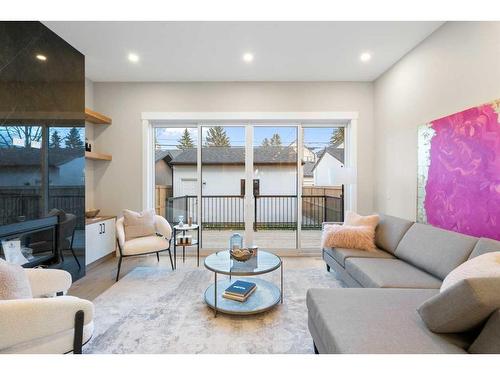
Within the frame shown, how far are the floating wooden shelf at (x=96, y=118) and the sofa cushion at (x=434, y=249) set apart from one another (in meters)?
4.28

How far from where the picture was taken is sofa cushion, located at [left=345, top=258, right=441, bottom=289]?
1.91 meters

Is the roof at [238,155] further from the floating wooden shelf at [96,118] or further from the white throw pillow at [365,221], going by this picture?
the white throw pillow at [365,221]

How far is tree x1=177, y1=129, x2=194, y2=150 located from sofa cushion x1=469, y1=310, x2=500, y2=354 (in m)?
3.93

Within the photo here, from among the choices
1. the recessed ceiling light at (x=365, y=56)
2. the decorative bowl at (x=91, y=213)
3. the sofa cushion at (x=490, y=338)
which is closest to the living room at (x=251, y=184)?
the sofa cushion at (x=490, y=338)

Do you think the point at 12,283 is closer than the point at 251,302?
Yes

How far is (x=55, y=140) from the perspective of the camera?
273cm

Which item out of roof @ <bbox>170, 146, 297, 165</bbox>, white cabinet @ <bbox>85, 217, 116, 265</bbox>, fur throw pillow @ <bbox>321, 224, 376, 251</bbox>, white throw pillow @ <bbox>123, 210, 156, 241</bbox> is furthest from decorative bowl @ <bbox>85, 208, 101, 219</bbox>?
fur throw pillow @ <bbox>321, 224, 376, 251</bbox>

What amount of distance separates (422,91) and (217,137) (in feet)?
9.47

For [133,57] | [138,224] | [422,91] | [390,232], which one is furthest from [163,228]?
[422,91]

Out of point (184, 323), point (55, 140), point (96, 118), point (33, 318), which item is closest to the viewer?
point (33, 318)

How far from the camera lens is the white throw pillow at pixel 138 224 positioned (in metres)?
3.33

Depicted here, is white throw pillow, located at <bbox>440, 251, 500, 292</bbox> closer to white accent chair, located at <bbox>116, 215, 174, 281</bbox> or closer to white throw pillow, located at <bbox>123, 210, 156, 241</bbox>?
white accent chair, located at <bbox>116, 215, 174, 281</bbox>

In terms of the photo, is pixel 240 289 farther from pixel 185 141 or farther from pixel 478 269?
pixel 185 141

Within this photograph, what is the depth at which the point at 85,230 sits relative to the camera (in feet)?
10.5
